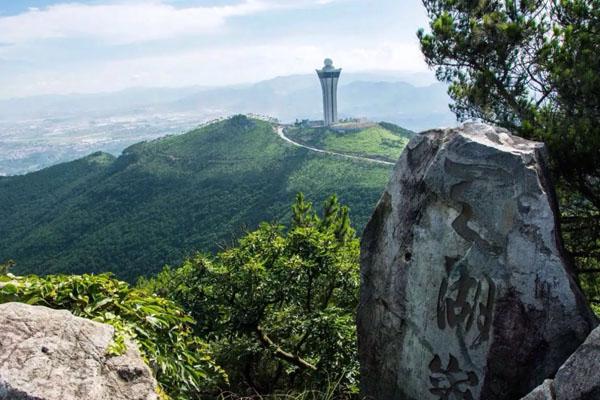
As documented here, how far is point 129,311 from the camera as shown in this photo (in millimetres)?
3311

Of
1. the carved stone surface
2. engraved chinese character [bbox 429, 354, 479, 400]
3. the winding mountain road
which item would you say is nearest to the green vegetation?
the winding mountain road

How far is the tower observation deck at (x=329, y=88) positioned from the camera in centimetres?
8475

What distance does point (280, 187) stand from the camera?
2055 inches

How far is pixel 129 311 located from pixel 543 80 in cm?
518

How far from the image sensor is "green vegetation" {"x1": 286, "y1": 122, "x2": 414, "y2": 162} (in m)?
60.5

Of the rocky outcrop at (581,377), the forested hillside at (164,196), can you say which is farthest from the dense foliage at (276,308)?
the forested hillside at (164,196)

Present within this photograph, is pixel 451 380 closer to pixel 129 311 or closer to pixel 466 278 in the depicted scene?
pixel 466 278

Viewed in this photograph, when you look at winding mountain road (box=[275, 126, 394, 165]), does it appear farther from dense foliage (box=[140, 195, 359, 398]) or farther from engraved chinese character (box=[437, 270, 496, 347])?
engraved chinese character (box=[437, 270, 496, 347])

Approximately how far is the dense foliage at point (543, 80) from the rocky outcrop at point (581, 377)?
274cm

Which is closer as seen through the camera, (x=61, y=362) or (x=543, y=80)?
(x=61, y=362)

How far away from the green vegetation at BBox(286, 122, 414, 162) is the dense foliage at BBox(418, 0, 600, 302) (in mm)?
49189

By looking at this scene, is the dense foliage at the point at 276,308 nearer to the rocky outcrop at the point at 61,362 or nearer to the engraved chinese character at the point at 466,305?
the engraved chinese character at the point at 466,305

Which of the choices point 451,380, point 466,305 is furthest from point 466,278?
point 451,380

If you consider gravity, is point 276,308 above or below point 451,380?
below
